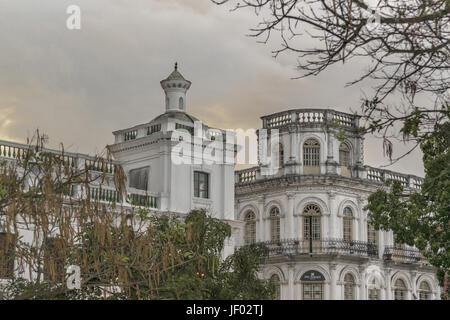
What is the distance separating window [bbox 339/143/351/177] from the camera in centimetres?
4159

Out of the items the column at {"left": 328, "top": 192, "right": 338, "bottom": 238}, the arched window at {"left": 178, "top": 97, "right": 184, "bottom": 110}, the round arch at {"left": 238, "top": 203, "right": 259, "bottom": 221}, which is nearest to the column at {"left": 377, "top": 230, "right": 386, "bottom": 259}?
the column at {"left": 328, "top": 192, "right": 338, "bottom": 238}

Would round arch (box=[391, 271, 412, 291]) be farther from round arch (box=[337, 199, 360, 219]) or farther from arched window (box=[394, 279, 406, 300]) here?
round arch (box=[337, 199, 360, 219])

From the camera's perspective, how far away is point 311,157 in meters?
41.0

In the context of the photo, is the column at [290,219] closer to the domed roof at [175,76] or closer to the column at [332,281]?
the column at [332,281]

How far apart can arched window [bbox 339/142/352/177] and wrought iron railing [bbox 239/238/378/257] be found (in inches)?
133

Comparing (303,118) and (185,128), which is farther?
(303,118)

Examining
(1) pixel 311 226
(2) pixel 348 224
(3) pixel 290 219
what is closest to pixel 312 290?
(1) pixel 311 226

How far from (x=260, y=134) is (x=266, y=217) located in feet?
12.9

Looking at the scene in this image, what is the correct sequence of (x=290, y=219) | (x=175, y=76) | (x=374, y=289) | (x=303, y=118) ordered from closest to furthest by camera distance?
(x=175, y=76)
(x=290, y=219)
(x=374, y=289)
(x=303, y=118)

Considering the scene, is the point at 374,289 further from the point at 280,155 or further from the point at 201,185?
the point at 201,185

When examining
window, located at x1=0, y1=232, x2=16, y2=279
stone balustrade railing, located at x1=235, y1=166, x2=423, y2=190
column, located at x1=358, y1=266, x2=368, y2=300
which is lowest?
window, located at x1=0, y1=232, x2=16, y2=279

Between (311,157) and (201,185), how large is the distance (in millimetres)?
10098
